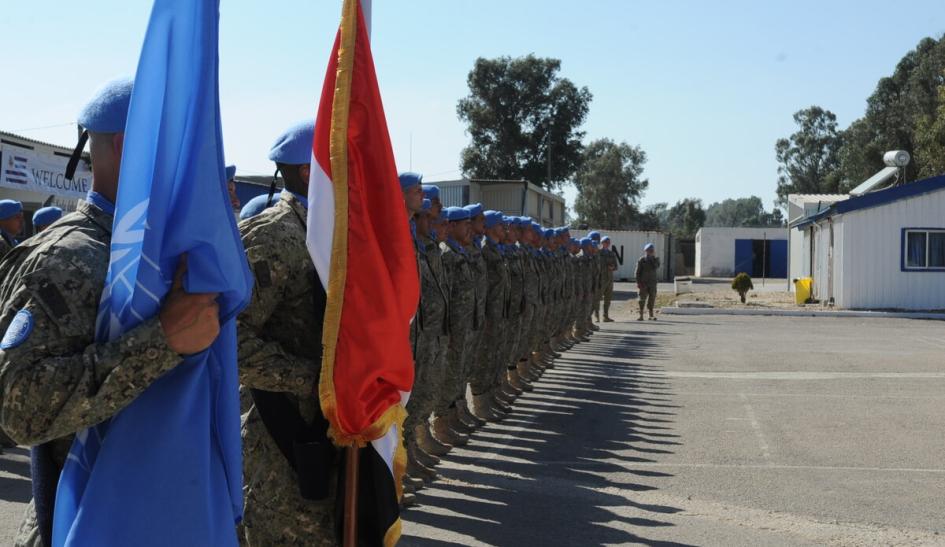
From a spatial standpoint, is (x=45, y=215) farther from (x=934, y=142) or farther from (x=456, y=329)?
(x=934, y=142)

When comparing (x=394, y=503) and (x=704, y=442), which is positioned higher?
(x=394, y=503)

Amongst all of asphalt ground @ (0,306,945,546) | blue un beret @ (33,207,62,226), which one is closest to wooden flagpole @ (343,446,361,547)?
asphalt ground @ (0,306,945,546)

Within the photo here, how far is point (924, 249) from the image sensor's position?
27953 mm

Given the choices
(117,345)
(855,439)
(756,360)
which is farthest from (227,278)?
(756,360)

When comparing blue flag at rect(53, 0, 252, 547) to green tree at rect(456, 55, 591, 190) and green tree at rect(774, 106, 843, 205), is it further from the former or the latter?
green tree at rect(774, 106, 843, 205)

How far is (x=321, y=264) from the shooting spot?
3.29 metres

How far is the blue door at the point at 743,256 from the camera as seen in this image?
64.8 meters

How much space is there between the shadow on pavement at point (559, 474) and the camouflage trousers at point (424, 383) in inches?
24.3

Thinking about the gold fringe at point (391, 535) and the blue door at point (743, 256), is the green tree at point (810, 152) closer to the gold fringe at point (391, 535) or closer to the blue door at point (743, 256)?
the blue door at point (743, 256)

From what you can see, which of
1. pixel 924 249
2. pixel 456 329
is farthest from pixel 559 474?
pixel 924 249

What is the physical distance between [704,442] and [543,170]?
179ft

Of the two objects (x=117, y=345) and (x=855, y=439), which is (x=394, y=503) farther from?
(x=855, y=439)

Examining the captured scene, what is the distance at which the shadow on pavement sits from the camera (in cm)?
617

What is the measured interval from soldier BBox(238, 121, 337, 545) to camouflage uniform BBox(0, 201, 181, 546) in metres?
1.02
